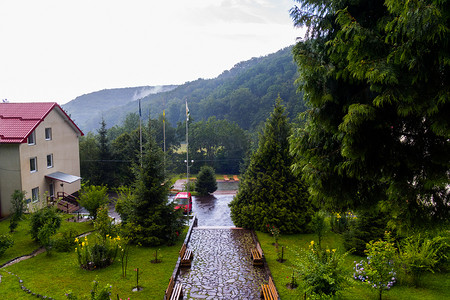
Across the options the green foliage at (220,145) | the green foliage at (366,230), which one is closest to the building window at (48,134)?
the green foliage at (366,230)

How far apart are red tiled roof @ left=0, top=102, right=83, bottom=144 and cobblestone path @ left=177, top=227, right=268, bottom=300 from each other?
13915mm

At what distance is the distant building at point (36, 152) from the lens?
20.2m

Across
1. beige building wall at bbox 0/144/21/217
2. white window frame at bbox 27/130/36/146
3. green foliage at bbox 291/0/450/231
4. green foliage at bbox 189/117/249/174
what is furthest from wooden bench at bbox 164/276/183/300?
green foliage at bbox 189/117/249/174

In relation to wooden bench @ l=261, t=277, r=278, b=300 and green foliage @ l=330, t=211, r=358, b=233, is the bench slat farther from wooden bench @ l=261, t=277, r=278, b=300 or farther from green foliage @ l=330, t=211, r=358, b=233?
green foliage @ l=330, t=211, r=358, b=233

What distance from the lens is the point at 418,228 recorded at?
675 cm

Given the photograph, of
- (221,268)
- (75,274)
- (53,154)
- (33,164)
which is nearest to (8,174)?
(33,164)

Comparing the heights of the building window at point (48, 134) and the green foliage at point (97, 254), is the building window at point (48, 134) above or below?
above

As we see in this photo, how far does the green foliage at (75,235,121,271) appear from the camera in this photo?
11.6 meters

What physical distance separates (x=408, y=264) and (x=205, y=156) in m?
50.7

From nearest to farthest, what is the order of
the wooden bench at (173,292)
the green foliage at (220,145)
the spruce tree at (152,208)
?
the wooden bench at (173,292)
the spruce tree at (152,208)
the green foliage at (220,145)

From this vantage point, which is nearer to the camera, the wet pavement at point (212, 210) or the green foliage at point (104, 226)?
the green foliage at point (104, 226)

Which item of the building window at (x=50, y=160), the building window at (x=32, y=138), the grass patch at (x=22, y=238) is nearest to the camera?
the grass patch at (x=22, y=238)

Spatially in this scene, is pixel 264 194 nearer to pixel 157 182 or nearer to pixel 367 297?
pixel 157 182

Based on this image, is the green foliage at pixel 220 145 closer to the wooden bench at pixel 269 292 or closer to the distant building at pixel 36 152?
the distant building at pixel 36 152
